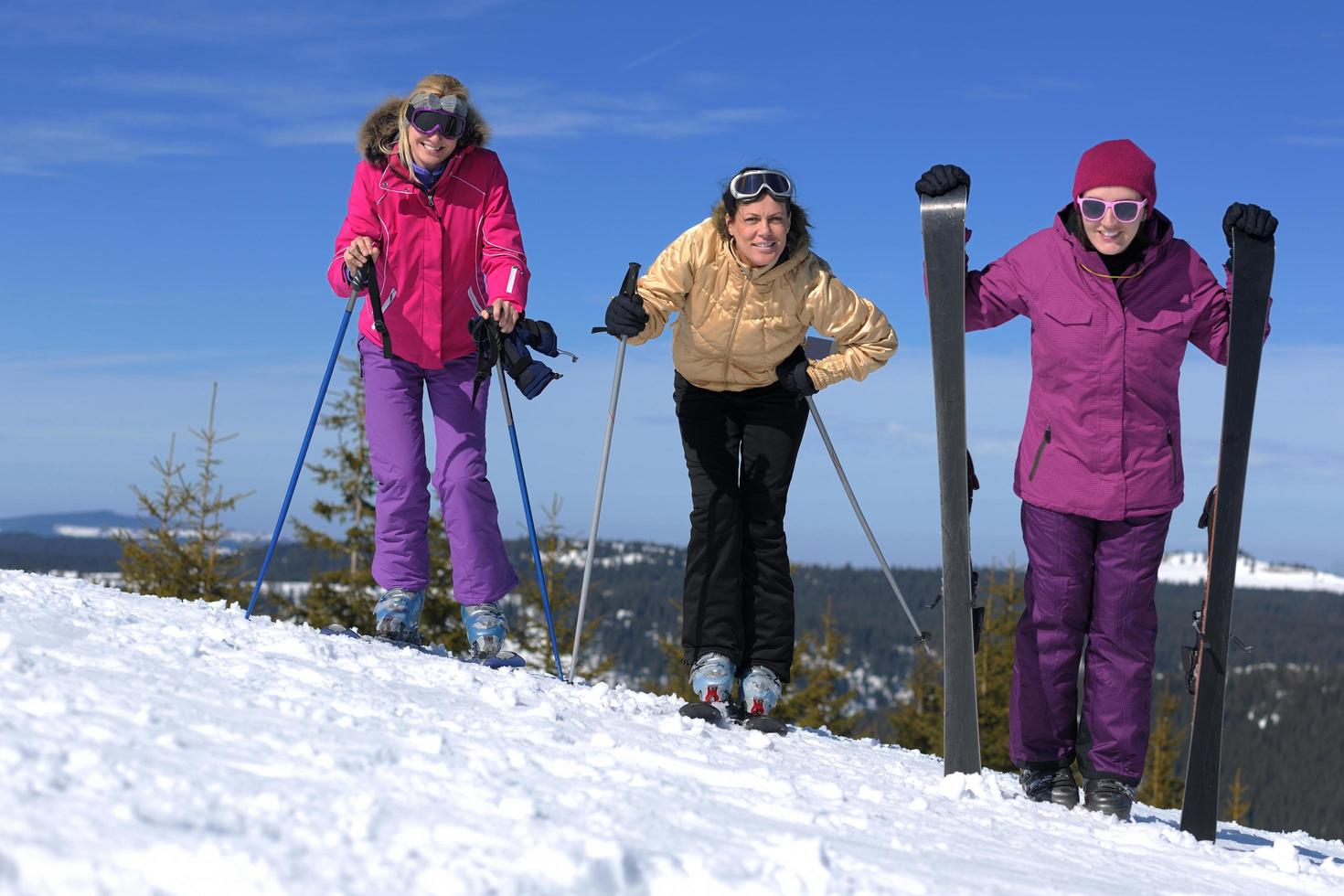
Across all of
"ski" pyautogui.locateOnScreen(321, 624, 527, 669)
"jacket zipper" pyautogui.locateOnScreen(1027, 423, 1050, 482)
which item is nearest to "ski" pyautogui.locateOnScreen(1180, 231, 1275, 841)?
"jacket zipper" pyautogui.locateOnScreen(1027, 423, 1050, 482)

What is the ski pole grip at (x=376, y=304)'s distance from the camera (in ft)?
16.5

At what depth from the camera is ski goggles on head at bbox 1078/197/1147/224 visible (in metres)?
4.18

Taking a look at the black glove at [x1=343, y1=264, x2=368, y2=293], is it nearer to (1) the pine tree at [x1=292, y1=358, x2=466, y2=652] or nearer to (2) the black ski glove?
(2) the black ski glove

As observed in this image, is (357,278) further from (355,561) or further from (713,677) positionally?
(355,561)

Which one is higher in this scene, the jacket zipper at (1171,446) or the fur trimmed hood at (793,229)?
the fur trimmed hood at (793,229)

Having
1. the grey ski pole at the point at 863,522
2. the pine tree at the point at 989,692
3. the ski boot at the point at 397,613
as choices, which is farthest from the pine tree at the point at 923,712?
the ski boot at the point at 397,613

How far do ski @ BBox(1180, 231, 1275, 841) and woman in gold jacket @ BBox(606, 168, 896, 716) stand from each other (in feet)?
4.48

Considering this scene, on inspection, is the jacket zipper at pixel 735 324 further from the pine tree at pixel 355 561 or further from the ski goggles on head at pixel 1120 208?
the pine tree at pixel 355 561

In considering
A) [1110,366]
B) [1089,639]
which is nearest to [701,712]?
[1089,639]

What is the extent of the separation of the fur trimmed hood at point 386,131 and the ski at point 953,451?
6.83 ft

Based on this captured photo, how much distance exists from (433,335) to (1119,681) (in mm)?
3264

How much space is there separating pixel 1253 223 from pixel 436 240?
3410 mm

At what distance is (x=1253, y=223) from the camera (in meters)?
4.35

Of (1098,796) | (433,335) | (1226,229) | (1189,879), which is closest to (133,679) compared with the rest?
(433,335)
